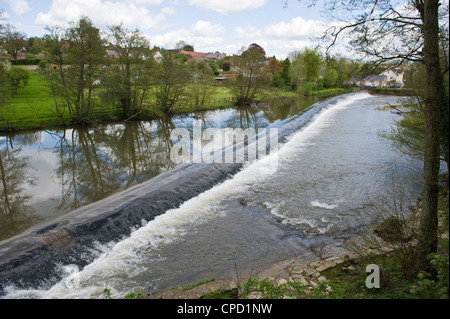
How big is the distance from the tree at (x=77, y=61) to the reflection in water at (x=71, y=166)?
9.50ft

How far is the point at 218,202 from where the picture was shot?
10.2 meters

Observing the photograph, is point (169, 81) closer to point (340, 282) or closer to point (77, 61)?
point (77, 61)

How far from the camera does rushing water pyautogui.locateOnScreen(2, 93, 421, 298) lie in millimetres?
6578

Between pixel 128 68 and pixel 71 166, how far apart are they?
12977 millimetres

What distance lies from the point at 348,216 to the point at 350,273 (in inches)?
140

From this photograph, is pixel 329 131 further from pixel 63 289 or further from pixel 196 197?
pixel 63 289

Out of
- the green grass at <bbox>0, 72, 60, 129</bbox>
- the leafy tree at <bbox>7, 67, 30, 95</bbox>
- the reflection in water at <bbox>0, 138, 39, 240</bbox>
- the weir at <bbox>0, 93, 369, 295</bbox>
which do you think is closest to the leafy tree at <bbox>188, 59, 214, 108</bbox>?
the green grass at <bbox>0, 72, 60, 129</bbox>

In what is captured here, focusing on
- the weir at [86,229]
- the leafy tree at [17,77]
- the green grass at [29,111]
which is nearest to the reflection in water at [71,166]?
the weir at [86,229]

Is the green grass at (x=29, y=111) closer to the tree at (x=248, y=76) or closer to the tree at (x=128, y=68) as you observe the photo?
the tree at (x=128, y=68)

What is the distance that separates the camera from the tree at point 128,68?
24.2 metres

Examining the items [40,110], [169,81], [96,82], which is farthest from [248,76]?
[40,110]

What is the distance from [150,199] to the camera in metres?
9.59

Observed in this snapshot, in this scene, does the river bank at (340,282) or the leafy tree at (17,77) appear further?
the leafy tree at (17,77)
